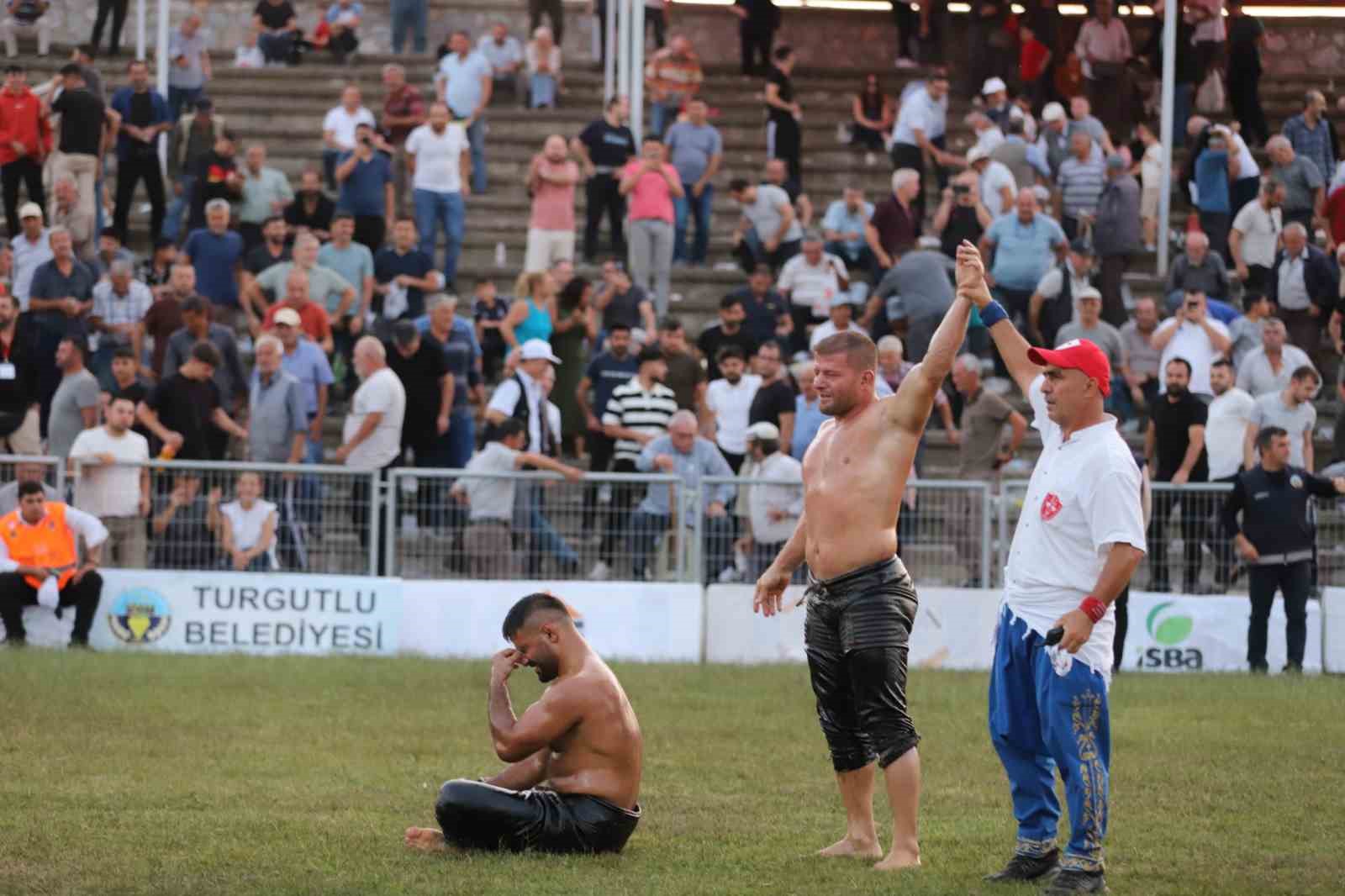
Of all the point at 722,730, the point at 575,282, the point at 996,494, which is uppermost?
the point at 575,282

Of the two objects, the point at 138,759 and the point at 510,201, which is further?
the point at 510,201

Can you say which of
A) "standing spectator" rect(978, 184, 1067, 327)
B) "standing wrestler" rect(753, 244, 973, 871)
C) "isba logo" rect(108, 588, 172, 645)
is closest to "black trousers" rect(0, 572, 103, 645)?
"isba logo" rect(108, 588, 172, 645)

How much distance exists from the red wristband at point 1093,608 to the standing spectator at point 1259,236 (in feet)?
52.9

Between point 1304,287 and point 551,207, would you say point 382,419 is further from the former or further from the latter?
point 1304,287

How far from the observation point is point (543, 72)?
27.2 metres

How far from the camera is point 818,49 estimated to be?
31141 mm

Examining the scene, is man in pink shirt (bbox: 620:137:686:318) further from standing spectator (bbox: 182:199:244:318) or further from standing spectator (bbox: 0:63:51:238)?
standing spectator (bbox: 0:63:51:238)

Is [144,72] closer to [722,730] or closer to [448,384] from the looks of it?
[448,384]

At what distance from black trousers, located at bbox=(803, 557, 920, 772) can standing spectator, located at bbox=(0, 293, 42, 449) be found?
11557 mm

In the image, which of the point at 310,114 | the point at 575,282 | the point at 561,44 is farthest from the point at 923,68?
the point at 575,282

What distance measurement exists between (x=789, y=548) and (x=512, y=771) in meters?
1.55

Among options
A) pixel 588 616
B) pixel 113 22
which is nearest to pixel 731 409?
pixel 588 616

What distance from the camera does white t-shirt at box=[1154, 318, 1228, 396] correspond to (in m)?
19.9

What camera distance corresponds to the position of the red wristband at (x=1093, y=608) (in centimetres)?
750
